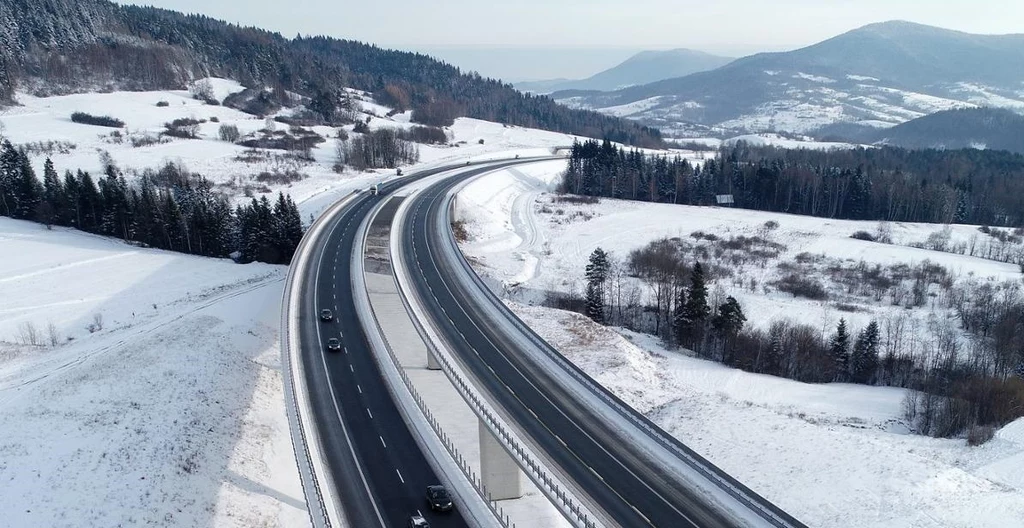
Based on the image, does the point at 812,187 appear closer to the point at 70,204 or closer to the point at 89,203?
the point at 89,203

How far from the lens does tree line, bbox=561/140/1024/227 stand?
13262 centimetres

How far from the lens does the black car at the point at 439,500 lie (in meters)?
28.4

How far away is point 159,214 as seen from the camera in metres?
86.9

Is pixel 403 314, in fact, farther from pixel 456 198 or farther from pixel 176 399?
pixel 456 198

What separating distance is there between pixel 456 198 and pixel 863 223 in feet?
290

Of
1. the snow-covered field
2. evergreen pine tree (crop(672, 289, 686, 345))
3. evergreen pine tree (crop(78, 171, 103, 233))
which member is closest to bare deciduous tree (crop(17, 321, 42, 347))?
the snow-covered field

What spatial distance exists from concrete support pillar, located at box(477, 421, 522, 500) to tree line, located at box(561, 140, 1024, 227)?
12101 cm

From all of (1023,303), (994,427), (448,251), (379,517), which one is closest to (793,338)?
(994,427)

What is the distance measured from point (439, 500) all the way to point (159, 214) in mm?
78713

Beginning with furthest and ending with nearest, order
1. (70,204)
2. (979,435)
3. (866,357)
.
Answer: (70,204) → (866,357) → (979,435)

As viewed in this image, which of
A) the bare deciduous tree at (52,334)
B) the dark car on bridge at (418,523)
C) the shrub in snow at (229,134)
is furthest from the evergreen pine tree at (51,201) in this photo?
the dark car on bridge at (418,523)

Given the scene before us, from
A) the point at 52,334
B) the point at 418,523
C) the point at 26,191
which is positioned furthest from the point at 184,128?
the point at 418,523

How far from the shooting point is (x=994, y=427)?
44750 mm

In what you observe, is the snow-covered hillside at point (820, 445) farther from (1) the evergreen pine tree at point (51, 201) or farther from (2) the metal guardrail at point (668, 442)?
(1) the evergreen pine tree at point (51, 201)
